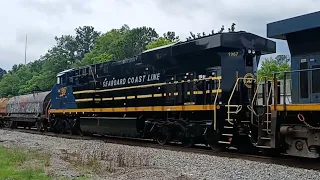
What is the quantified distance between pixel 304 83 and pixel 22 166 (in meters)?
7.70

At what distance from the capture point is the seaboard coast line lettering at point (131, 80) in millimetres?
16942

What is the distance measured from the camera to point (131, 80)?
1839 cm

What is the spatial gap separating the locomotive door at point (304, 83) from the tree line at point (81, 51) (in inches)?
1901

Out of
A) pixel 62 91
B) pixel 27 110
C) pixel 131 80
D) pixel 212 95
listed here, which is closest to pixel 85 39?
pixel 27 110

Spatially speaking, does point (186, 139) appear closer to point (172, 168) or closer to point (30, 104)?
point (172, 168)

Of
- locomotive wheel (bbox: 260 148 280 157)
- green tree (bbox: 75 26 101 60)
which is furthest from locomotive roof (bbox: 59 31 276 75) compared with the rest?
green tree (bbox: 75 26 101 60)

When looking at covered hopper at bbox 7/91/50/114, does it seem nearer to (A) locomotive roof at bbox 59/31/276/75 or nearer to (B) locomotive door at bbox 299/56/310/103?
(A) locomotive roof at bbox 59/31/276/75

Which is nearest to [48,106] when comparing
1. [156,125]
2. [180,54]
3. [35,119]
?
[35,119]

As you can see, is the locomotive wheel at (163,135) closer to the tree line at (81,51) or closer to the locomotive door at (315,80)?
the locomotive door at (315,80)

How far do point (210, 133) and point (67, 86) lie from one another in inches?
481

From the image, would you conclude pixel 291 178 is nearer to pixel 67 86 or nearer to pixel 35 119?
pixel 67 86

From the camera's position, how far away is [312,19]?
10.7 metres

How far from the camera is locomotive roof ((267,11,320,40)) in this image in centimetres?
1070

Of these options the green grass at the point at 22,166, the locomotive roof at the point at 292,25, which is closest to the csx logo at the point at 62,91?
the green grass at the point at 22,166
